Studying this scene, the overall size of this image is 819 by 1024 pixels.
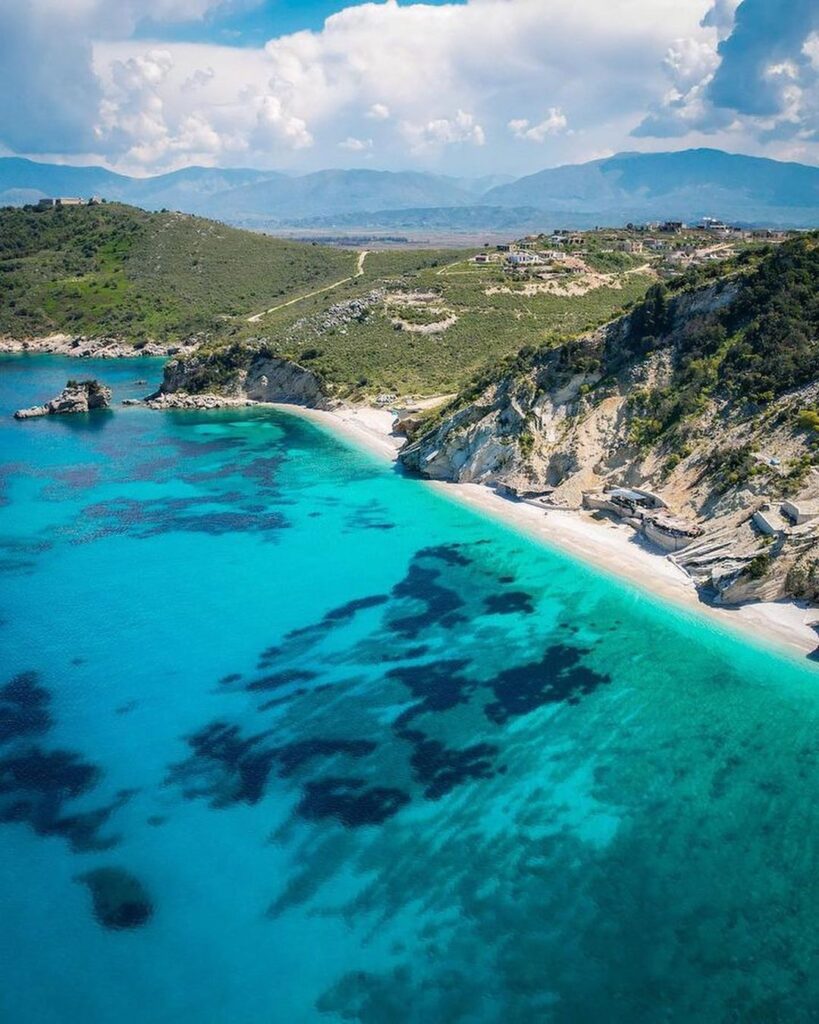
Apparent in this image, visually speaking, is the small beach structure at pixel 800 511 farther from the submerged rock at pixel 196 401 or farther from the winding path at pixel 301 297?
the winding path at pixel 301 297

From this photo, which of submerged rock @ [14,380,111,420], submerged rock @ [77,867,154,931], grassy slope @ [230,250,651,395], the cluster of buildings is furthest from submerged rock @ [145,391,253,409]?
submerged rock @ [77,867,154,931]

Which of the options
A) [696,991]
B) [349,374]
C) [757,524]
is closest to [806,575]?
[757,524]

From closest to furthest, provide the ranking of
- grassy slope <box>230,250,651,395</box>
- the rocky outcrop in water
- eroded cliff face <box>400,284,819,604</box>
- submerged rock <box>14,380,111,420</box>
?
eroded cliff face <box>400,284,819,604</box> → grassy slope <box>230,250,651,395</box> → submerged rock <box>14,380,111,420</box> → the rocky outcrop in water

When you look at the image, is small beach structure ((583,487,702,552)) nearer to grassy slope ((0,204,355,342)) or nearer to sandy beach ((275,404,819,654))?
sandy beach ((275,404,819,654))

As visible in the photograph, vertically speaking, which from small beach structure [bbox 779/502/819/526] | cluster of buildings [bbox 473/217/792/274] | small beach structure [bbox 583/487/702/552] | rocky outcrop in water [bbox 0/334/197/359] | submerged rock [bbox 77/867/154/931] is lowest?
submerged rock [bbox 77/867/154/931]

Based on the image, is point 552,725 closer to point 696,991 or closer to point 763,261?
point 696,991

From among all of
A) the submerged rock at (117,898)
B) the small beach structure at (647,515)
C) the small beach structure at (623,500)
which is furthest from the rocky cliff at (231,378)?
the submerged rock at (117,898)
